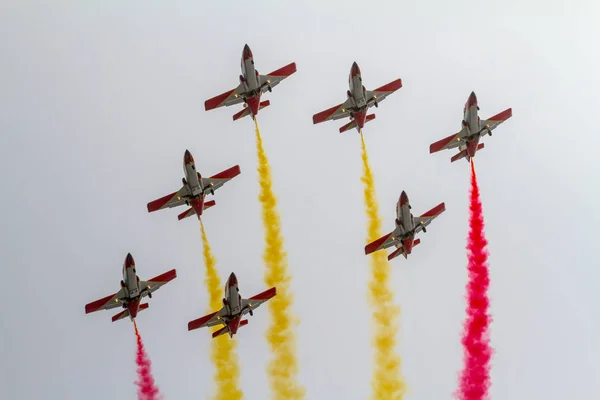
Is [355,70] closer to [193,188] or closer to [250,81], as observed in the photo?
[250,81]

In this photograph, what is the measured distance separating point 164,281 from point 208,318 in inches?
179

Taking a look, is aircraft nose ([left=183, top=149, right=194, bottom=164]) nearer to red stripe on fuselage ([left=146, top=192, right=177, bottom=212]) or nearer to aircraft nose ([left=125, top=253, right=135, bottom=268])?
red stripe on fuselage ([left=146, top=192, right=177, bottom=212])

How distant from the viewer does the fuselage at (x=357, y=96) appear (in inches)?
3793

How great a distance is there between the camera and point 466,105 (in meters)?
95.7

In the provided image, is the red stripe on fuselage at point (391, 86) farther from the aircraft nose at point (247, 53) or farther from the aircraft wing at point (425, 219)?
the aircraft nose at point (247, 53)

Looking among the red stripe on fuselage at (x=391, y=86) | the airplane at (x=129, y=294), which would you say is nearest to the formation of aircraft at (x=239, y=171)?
the airplane at (x=129, y=294)

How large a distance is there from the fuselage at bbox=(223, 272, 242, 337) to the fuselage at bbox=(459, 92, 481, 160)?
19.6 meters

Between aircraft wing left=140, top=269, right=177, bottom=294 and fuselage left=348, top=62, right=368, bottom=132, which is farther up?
fuselage left=348, top=62, right=368, bottom=132

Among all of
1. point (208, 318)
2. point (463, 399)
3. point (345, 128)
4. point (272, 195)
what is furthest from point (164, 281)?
point (463, 399)

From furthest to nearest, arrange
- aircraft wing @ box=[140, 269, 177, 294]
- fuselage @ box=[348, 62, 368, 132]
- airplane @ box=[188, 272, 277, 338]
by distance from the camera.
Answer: aircraft wing @ box=[140, 269, 177, 294], fuselage @ box=[348, 62, 368, 132], airplane @ box=[188, 272, 277, 338]

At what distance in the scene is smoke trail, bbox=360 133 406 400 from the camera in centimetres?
10019

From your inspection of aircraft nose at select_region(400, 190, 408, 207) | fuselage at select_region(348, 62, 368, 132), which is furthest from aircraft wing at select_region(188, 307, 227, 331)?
fuselage at select_region(348, 62, 368, 132)

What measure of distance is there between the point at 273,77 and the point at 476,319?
23.3m

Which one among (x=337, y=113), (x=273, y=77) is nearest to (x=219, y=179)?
(x=273, y=77)
